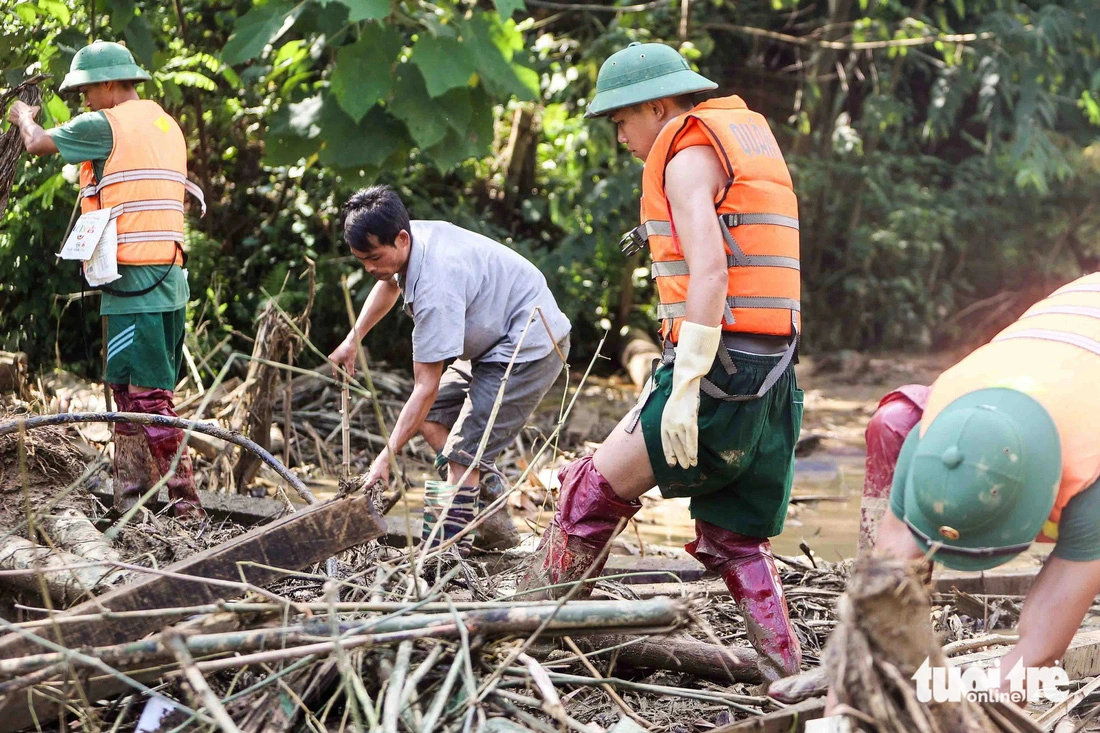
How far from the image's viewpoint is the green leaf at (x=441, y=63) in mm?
6566

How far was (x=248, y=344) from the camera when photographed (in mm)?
8969

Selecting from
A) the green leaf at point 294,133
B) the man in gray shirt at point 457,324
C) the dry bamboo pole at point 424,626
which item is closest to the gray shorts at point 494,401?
the man in gray shirt at point 457,324

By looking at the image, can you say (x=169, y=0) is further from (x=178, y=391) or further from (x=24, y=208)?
(x=178, y=391)

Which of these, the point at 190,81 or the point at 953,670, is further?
the point at 190,81

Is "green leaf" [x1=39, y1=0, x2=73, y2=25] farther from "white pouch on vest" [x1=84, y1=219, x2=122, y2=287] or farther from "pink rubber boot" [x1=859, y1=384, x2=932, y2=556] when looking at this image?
"pink rubber boot" [x1=859, y1=384, x2=932, y2=556]

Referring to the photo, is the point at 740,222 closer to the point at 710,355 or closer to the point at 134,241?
the point at 710,355

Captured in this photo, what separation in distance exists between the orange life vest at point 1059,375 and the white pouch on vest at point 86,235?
11.3 feet

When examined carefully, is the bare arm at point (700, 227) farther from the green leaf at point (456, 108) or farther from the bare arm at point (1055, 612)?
the green leaf at point (456, 108)

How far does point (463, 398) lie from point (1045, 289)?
9.93 metres

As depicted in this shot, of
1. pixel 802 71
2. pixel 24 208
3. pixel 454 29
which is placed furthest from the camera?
pixel 802 71

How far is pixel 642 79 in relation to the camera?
2963mm

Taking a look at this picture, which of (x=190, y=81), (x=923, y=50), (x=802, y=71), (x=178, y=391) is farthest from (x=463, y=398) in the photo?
(x=923, y=50)

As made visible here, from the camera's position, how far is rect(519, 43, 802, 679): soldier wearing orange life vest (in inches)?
110

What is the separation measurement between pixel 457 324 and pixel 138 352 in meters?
1.49
